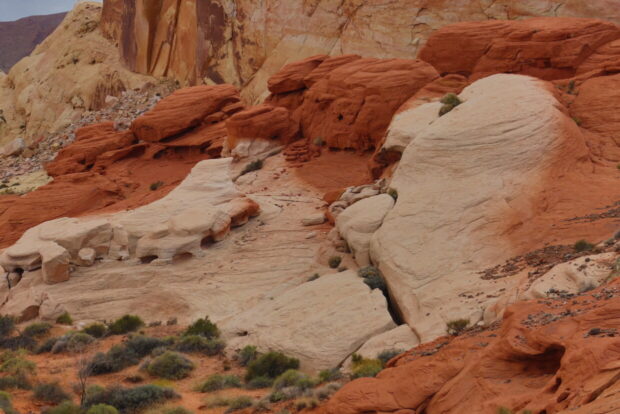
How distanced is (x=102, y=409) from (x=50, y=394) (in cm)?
228

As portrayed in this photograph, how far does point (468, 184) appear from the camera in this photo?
2089 cm

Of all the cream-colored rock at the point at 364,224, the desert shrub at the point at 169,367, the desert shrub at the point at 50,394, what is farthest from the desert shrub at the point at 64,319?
the cream-colored rock at the point at 364,224

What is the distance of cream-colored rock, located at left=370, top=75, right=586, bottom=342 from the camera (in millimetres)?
17984

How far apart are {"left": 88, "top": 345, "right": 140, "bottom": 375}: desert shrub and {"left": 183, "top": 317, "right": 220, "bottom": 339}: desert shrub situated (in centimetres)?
209

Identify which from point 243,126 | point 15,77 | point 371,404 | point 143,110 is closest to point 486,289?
point 371,404

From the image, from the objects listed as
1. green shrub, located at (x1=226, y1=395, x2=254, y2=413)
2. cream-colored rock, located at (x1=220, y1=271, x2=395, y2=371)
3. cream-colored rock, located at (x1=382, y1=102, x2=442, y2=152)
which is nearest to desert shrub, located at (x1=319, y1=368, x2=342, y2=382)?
cream-colored rock, located at (x1=220, y1=271, x2=395, y2=371)

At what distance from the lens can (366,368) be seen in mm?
15570

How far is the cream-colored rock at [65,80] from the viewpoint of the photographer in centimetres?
6431

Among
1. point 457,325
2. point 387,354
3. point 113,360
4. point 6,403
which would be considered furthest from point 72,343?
point 457,325

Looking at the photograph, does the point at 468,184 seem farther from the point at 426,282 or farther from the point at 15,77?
the point at 15,77

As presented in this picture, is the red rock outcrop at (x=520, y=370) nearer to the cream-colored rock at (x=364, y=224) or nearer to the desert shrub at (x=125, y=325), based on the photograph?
the cream-colored rock at (x=364, y=224)

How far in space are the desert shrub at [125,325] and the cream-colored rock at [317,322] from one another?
2.93m

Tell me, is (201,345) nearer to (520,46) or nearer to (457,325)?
(457,325)

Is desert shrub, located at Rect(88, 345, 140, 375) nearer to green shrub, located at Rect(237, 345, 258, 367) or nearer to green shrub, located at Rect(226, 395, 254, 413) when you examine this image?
green shrub, located at Rect(237, 345, 258, 367)
